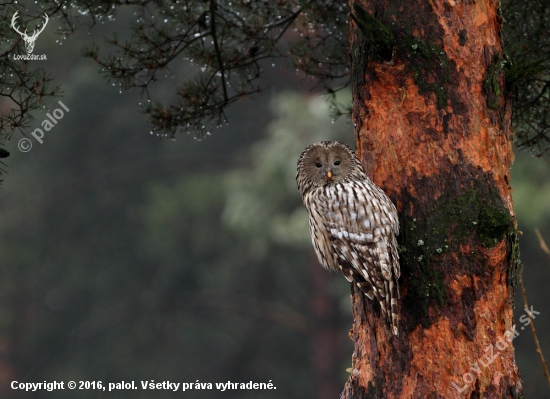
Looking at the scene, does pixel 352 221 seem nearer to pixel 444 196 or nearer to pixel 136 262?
pixel 444 196

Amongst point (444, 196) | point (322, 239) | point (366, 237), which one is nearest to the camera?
point (444, 196)

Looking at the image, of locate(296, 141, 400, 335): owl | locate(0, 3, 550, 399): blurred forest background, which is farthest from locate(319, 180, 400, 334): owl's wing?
locate(0, 3, 550, 399): blurred forest background

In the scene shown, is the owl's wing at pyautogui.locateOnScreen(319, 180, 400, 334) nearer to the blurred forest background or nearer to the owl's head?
the owl's head

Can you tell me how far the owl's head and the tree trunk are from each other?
1.00 feet

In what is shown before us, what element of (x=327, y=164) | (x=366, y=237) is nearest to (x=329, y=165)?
(x=327, y=164)

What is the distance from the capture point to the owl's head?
3.59m

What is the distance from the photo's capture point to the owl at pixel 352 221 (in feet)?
10.6

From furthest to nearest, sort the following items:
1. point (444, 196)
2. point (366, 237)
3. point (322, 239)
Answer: point (322, 239)
point (366, 237)
point (444, 196)

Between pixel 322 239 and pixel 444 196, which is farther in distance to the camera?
pixel 322 239

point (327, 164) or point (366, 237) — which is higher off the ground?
point (327, 164)

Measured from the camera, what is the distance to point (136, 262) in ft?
57.9

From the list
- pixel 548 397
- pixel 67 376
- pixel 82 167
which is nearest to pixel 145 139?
pixel 82 167

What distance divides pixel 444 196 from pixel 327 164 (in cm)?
75

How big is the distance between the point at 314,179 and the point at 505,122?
3.27 ft
